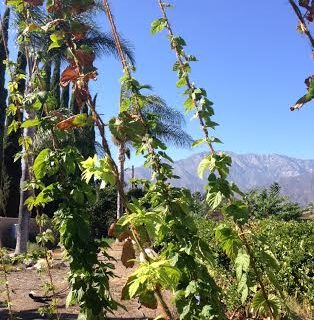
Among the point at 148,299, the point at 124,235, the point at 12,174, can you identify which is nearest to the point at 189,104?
the point at 124,235

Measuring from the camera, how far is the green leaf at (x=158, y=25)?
260 centimetres

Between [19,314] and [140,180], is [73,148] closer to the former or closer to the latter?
[140,180]

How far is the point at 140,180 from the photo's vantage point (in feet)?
7.54

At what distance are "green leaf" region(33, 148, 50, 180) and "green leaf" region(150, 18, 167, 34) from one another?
928 mm

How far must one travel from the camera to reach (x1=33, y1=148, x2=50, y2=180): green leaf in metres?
2.11

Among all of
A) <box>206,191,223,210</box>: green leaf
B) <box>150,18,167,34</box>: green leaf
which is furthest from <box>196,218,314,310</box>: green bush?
<box>150,18,167,34</box>: green leaf

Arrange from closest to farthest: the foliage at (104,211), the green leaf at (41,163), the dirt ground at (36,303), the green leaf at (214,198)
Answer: the green leaf at (41,163), the green leaf at (214,198), the dirt ground at (36,303), the foliage at (104,211)

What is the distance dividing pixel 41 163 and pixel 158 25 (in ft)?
3.34

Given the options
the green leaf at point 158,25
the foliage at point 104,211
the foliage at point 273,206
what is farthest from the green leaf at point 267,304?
the foliage at point 104,211

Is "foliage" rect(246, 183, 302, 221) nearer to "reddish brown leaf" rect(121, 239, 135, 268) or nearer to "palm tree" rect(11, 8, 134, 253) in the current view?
"palm tree" rect(11, 8, 134, 253)

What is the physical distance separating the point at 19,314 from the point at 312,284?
352 cm

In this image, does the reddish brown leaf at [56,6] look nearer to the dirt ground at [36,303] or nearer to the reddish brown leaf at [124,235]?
the reddish brown leaf at [124,235]

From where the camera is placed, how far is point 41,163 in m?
2.12

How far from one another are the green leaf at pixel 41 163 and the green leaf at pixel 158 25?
0.93 meters
